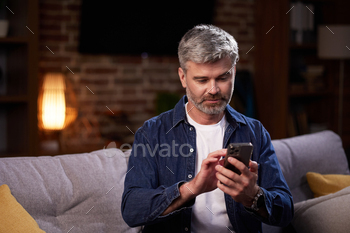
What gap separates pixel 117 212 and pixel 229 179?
543mm

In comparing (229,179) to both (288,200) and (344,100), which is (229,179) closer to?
(288,200)

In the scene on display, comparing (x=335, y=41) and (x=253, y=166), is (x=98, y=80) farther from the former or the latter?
(x=253, y=166)

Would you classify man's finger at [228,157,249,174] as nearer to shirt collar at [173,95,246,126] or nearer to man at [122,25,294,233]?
man at [122,25,294,233]

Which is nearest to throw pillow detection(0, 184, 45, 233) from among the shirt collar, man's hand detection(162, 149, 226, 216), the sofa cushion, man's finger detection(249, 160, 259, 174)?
man's hand detection(162, 149, 226, 216)

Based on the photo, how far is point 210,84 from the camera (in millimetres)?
1257

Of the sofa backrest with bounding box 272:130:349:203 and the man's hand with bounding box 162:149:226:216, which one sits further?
the sofa backrest with bounding box 272:130:349:203

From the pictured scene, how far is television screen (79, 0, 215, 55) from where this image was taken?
2.94 metres

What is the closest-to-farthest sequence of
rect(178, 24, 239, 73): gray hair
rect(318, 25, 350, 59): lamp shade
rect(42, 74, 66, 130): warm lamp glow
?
rect(178, 24, 239, 73): gray hair
rect(42, 74, 66, 130): warm lamp glow
rect(318, 25, 350, 59): lamp shade

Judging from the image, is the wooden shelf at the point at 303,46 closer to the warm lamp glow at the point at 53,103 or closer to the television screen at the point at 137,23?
Answer: the television screen at the point at 137,23

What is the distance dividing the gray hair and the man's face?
0.9 inches

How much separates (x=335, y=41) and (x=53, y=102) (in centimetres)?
228

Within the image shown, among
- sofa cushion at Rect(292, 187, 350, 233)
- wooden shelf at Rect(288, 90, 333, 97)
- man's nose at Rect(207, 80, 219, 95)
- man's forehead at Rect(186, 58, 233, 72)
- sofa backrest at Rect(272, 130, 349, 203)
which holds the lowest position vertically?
sofa cushion at Rect(292, 187, 350, 233)

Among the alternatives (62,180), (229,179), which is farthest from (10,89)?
(229,179)

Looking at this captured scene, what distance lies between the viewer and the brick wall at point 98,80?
9.46 feet
